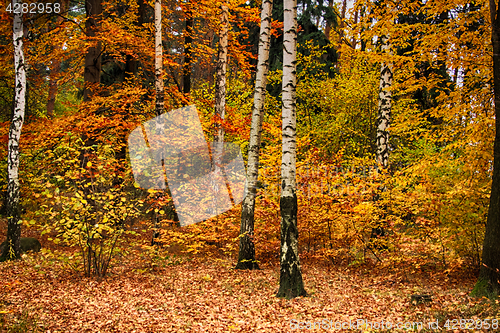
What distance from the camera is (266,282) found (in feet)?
24.5

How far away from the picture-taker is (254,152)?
8.42 meters

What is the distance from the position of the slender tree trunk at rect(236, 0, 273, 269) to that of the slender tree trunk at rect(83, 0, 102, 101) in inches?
257

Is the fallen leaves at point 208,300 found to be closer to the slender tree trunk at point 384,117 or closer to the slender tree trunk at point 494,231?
the slender tree trunk at point 494,231

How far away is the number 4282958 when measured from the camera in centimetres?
951

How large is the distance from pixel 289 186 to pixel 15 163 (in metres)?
7.66

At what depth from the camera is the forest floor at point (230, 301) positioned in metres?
5.04

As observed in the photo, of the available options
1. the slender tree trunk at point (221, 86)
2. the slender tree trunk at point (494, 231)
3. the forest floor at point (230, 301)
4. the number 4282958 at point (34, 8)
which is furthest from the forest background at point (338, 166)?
the slender tree trunk at point (494, 231)

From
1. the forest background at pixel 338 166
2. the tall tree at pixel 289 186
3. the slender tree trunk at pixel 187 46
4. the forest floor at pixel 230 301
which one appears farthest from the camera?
the slender tree trunk at pixel 187 46

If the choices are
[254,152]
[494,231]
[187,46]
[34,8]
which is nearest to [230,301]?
[254,152]

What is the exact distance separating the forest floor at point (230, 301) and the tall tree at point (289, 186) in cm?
36

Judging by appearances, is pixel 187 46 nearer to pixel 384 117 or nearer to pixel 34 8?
pixel 34 8

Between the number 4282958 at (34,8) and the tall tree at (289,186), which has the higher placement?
the number 4282958 at (34,8)

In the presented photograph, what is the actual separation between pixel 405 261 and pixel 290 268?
10.5 feet

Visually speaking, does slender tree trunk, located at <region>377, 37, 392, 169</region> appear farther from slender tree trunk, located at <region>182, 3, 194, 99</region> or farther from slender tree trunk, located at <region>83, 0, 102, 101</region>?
slender tree trunk, located at <region>83, 0, 102, 101</region>
